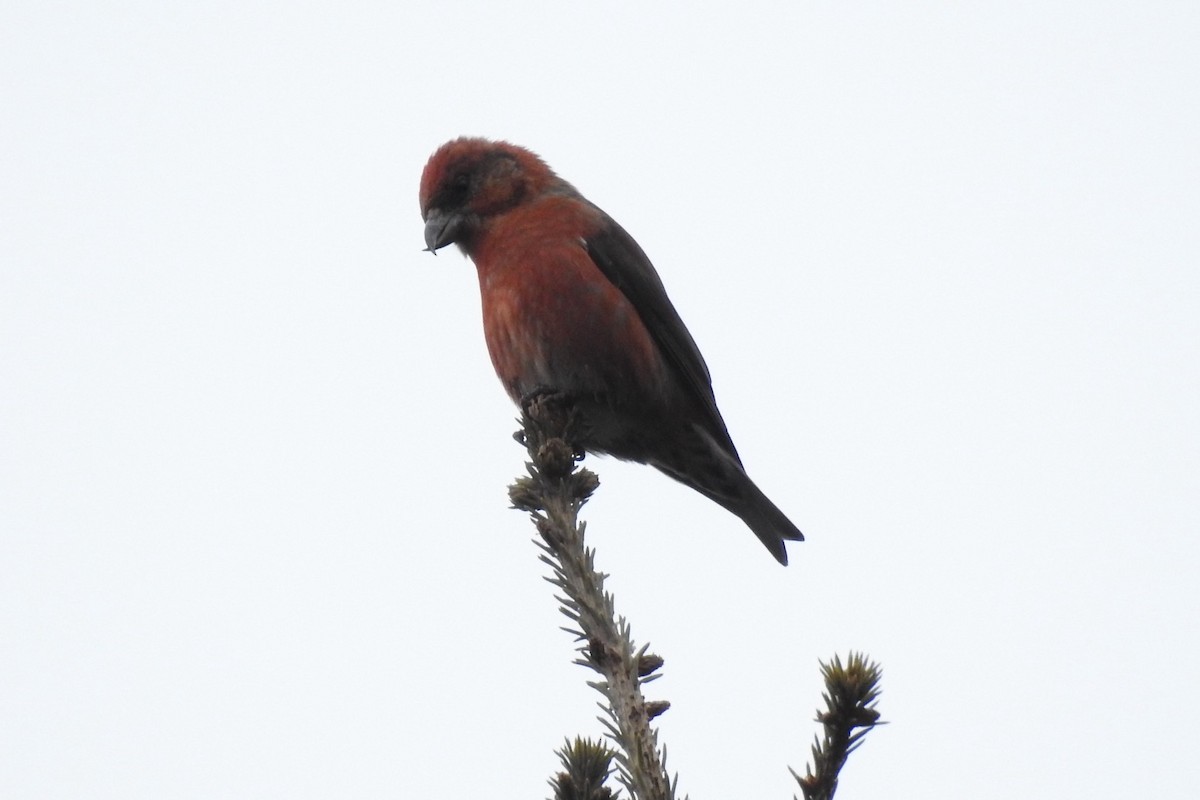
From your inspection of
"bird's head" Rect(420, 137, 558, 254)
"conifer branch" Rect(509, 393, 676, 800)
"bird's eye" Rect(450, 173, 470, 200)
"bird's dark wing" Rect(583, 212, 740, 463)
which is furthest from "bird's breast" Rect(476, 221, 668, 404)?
"conifer branch" Rect(509, 393, 676, 800)

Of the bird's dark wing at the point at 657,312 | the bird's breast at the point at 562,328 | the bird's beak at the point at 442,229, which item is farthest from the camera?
the bird's beak at the point at 442,229

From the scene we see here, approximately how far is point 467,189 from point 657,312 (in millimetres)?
1087

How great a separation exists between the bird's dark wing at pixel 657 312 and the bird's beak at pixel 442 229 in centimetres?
65

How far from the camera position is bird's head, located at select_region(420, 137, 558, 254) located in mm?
5371

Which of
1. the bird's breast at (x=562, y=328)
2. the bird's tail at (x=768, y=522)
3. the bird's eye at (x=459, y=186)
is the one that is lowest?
the bird's tail at (x=768, y=522)

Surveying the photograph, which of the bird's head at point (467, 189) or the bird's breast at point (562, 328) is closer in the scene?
the bird's breast at point (562, 328)

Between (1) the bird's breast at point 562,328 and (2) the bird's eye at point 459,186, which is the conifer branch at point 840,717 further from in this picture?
(2) the bird's eye at point 459,186

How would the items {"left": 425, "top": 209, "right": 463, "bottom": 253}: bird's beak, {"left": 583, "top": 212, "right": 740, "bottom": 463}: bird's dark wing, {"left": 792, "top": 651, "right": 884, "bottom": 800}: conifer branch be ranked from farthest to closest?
1. {"left": 425, "top": 209, "right": 463, "bottom": 253}: bird's beak
2. {"left": 583, "top": 212, "right": 740, "bottom": 463}: bird's dark wing
3. {"left": 792, "top": 651, "right": 884, "bottom": 800}: conifer branch

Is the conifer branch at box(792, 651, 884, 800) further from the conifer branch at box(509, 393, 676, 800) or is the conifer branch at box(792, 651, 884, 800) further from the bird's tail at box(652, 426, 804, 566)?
the bird's tail at box(652, 426, 804, 566)

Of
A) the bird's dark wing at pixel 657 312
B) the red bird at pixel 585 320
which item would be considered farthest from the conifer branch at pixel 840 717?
the bird's dark wing at pixel 657 312

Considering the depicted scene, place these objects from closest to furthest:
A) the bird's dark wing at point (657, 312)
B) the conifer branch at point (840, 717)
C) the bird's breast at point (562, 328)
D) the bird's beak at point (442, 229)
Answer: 1. the conifer branch at point (840, 717)
2. the bird's breast at point (562, 328)
3. the bird's dark wing at point (657, 312)
4. the bird's beak at point (442, 229)

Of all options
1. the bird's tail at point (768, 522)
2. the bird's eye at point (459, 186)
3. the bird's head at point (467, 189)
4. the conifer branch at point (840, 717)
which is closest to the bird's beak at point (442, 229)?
the bird's head at point (467, 189)

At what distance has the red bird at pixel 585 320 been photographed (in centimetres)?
483

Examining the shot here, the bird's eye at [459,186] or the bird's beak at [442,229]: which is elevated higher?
the bird's eye at [459,186]
